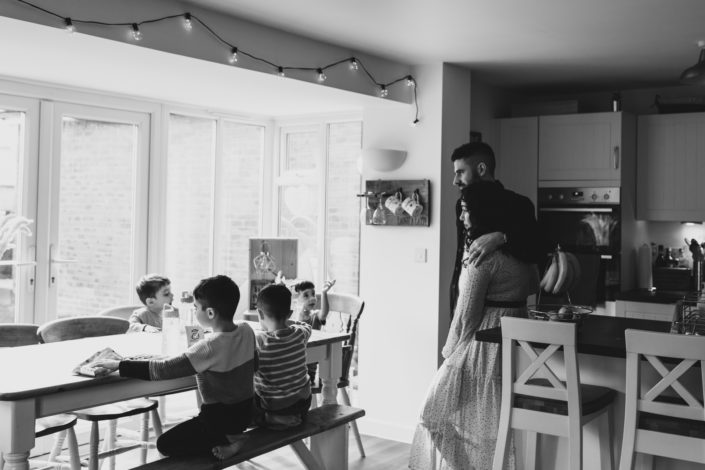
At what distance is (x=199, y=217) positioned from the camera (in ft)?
19.9

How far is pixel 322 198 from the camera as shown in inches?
246

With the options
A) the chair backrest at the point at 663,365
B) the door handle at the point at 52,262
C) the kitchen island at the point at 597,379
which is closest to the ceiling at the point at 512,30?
the kitchen island at the point at 597,379

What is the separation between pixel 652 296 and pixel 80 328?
3717 mm

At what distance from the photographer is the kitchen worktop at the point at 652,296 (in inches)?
206

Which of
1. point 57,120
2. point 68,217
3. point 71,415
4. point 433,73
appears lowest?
point 71,415

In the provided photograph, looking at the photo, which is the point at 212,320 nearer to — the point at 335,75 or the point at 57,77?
the point at 335,75

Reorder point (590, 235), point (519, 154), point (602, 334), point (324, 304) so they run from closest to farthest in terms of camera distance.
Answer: point (602, 334) → point (324, 304) → point (590, 235) → point (519, 154)

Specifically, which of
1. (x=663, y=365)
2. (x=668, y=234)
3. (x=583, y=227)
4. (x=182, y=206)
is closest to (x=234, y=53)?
(x=182, y=206)

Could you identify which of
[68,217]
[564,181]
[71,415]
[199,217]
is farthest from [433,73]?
[71,415]

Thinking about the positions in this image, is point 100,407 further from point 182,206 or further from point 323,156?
point 323,156

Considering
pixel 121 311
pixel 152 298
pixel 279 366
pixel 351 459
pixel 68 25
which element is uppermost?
pixel 68 25

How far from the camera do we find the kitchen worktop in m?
5.24

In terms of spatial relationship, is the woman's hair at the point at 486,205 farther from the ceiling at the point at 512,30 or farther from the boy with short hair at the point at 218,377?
the boy with short hair at the point at 218,377

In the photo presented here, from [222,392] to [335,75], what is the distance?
227 cm
